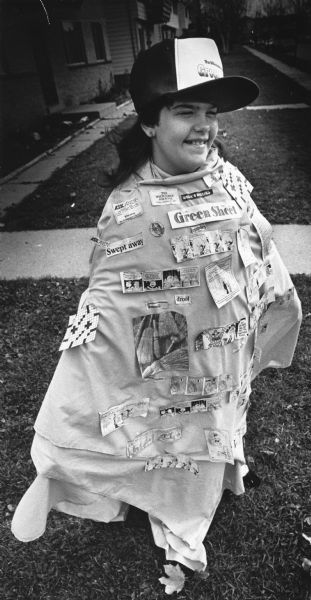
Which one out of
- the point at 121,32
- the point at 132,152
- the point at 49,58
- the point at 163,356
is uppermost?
the point at 132,152

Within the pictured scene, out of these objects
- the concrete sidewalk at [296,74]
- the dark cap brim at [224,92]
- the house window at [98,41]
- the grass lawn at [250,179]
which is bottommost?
the concrete sidewalk at [296,74]

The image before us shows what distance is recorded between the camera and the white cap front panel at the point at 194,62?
52.2 inches

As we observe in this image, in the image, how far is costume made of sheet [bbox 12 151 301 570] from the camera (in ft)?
4.79

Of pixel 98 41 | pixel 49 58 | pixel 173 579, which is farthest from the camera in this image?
pixel 98 41

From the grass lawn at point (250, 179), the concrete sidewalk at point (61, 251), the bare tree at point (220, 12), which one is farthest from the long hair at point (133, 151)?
the concrete sidewalk at point (61, 251)

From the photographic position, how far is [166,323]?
1.52 m

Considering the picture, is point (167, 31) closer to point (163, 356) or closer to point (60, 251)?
point (60, 251)

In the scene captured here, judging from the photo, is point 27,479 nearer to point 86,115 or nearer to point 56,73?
point 86,115

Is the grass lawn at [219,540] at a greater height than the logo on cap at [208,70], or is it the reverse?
the logo on cap at [208,70]

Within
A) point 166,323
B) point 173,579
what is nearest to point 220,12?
point 166,323

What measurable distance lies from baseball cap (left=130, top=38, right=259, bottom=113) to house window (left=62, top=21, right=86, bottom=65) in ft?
46.4

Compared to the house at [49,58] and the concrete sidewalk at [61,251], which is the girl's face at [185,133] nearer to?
the concrete sidewalk at [61,251]

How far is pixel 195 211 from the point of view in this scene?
1440mm

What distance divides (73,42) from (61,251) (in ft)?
40.5
